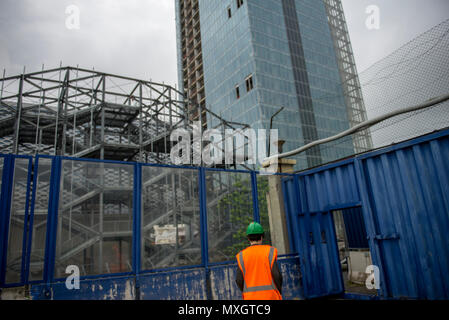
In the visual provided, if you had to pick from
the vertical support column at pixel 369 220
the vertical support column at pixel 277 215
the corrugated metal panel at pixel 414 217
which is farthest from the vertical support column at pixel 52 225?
the corrugated metal panel at pixel 414 217

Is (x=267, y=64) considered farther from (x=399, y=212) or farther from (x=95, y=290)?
(x=95, y=290)

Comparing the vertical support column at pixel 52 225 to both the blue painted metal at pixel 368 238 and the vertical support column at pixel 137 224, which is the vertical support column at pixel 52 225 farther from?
the vertical support column at pixel 137 224

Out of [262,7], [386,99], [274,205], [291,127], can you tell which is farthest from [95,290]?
[262,7]

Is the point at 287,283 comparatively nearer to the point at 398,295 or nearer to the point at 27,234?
the point at 398,295

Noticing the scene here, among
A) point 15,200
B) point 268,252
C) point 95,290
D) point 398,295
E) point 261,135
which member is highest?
point 261,135

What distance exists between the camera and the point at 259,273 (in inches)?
154

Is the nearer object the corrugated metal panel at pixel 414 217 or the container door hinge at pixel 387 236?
the corrugated metal panel at pixel 414 217

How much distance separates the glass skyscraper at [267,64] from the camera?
4859cm

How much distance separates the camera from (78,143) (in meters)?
19.5

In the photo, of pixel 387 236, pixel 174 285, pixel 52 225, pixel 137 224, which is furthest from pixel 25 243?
pixel 387 236

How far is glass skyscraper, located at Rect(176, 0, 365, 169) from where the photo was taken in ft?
159

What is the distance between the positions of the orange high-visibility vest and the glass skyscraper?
37.0 metres

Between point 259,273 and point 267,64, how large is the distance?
50.8 metres

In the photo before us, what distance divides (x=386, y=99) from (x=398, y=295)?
5.14 meters
